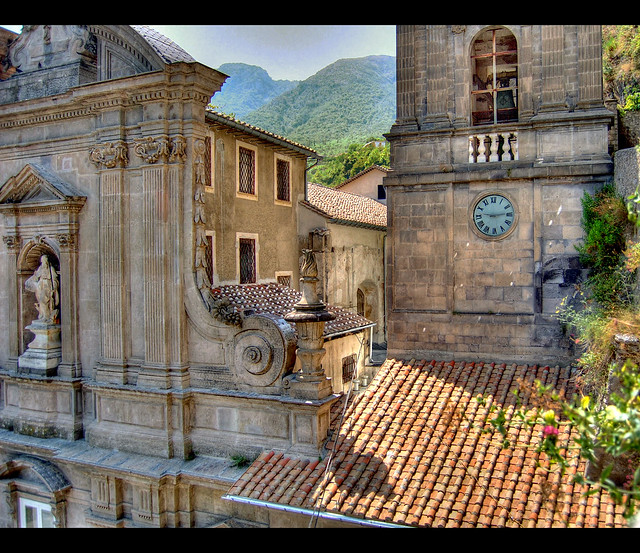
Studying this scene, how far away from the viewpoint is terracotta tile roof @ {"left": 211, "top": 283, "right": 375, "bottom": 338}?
12.8 metres

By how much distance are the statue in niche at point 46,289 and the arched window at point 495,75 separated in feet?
32.7

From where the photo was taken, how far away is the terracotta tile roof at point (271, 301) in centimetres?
1275

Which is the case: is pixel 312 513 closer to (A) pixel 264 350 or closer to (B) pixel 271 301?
(A) pixel 264 350

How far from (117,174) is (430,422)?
7.94 meters

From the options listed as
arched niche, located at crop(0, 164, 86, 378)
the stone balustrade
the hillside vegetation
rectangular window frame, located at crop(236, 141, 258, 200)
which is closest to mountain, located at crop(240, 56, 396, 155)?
the hillside vegetation

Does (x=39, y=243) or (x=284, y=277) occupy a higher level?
(x=39, y=243)

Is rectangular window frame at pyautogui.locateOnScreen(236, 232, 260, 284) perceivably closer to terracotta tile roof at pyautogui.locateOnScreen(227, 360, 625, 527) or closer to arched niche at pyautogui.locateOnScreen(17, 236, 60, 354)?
arched niche at pyautogui.locateOnScreen(17, 236, 60, 354)

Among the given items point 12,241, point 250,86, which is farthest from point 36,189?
point 250,86

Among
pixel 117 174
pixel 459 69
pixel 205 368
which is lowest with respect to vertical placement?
pixel 205 368

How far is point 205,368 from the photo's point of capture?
11375mm

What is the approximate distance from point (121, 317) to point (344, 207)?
13418mm

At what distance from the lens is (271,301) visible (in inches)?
547
